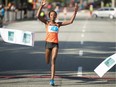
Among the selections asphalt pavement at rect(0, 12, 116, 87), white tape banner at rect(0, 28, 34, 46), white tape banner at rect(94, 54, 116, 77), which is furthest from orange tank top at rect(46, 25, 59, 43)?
white tape banner at rect(94, 54, 116, 77)

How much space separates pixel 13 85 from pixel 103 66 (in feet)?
7.56

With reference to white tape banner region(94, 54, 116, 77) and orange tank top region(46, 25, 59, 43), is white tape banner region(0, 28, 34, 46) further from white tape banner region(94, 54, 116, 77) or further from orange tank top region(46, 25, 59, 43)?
white tape banner region(94, 54, 116, 77)

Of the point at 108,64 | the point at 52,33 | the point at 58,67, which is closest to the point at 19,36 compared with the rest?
the point at 52,33

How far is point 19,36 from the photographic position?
11.8 meters

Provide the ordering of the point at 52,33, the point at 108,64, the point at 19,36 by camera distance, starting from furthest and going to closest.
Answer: the point at 19,36
the point at 52,33
the point at 108,64

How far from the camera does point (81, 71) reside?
47.2 ft

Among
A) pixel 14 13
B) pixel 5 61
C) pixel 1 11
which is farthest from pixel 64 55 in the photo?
pixel 14 13

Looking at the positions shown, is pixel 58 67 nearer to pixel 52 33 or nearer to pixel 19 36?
pixel 19 36

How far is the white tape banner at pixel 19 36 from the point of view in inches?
457

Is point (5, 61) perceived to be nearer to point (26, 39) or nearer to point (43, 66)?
point (43, 66)

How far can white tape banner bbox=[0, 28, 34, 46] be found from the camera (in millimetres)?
11602

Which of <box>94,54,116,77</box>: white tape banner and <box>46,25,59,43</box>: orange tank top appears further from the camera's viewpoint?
<box>46,25,59,43</box>: orange tank top

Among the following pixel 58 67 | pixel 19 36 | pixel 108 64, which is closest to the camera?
pixel 108 64

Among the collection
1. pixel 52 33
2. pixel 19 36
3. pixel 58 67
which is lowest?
pixel 58 67
